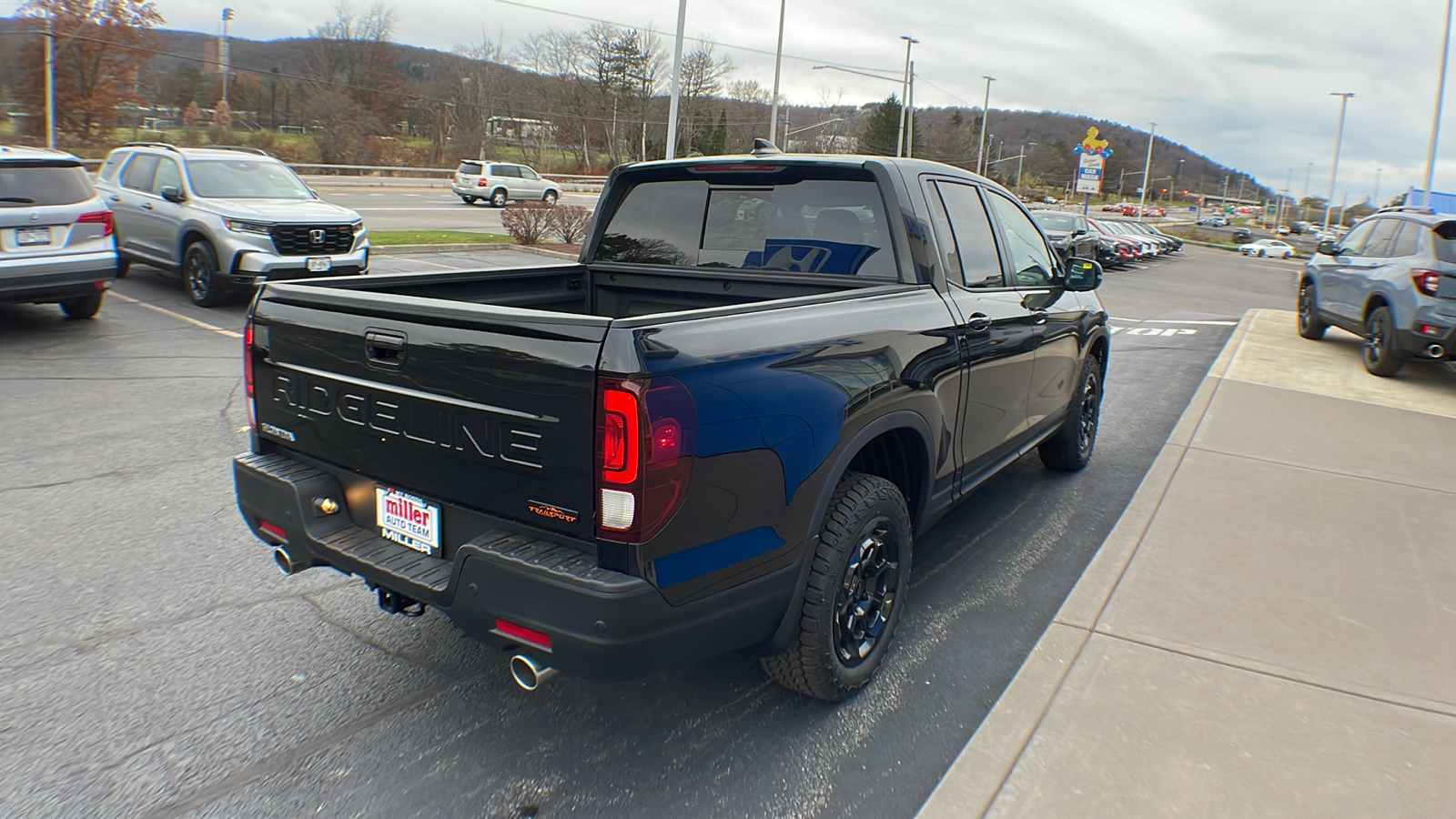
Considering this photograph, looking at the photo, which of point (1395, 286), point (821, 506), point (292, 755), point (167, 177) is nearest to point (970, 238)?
point (821, 506)

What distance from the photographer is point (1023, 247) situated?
16.5ft

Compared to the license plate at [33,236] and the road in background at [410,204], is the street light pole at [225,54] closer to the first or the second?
the road in background at [410,204]

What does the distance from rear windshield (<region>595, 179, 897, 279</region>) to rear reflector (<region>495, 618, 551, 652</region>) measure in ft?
6.74

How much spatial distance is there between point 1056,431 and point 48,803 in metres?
5.01

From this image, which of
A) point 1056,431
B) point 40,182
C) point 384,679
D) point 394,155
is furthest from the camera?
point 394,155

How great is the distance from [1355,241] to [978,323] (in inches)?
401

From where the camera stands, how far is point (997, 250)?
4617 millimetres

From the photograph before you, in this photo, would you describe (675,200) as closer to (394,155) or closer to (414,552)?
(414,552)

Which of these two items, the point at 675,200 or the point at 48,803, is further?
the point at 675,200

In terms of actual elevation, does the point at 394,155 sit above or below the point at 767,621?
above

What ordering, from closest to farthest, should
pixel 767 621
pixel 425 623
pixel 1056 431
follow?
pixel 767 621
pixel 425 623
pixel 1056 431

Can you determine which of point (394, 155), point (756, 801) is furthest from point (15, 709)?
point (394, 155)

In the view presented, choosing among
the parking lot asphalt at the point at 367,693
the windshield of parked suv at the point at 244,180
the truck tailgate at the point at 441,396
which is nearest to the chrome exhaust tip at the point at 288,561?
the truck tailgate at the point at 441,396

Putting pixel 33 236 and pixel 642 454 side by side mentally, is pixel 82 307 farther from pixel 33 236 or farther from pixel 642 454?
pixel 642 454
